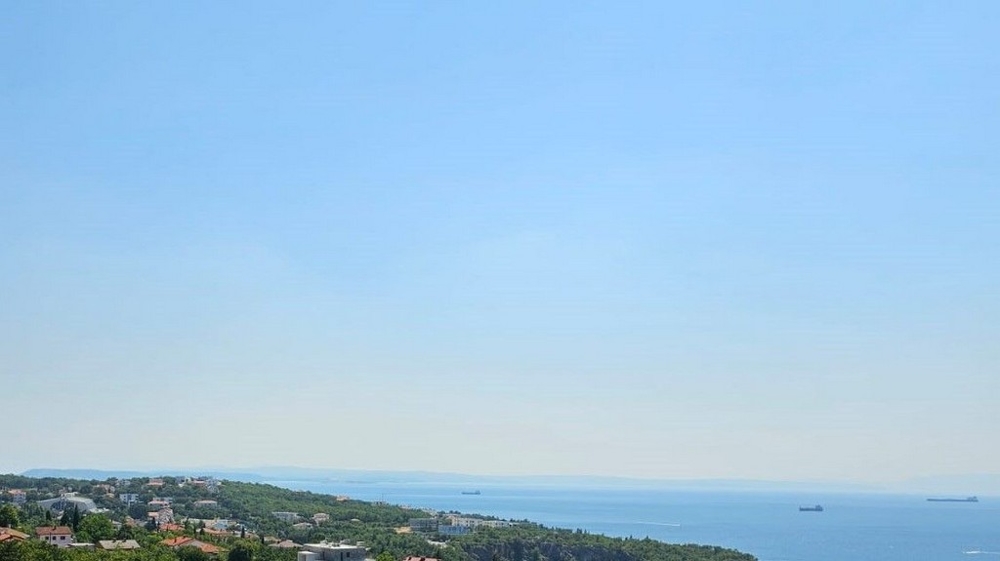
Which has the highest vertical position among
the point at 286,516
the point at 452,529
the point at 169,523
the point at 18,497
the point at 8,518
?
the point at 8,518

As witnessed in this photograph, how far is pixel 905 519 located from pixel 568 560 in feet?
472

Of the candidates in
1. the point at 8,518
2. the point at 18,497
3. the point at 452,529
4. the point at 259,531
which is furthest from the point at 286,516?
the point at 8,518

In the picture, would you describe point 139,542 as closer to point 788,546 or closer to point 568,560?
point 568,560

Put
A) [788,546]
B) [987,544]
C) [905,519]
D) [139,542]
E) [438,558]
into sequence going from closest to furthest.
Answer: [139,542] → [438,558] → [788,546] → [987,544] → [905,519]

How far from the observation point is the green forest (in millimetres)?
47312

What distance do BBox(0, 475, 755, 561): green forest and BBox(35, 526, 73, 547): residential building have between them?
1.01 meters

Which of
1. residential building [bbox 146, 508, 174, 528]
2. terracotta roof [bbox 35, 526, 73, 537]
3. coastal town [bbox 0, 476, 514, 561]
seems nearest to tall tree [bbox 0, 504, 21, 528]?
coastal town [bbox 0, 476, 514, 561]

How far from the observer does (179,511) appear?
277 ft

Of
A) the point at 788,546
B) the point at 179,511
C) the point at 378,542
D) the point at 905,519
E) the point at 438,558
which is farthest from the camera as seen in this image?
the point at 905,519

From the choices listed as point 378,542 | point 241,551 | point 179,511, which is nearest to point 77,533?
point 241,551

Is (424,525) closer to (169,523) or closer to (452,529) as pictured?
(452,529)

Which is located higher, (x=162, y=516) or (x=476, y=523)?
(x=162, y=516)

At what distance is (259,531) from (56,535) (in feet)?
72.7

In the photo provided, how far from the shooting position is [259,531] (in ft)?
235
